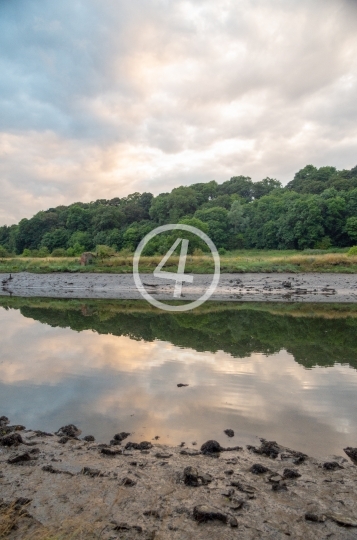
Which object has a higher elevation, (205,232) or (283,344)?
(205,232)

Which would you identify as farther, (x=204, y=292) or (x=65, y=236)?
(x=65, y=236)

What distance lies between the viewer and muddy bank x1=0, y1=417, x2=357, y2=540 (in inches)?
147

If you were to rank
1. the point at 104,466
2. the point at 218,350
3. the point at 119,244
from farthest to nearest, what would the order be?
the point at 119,244 < the point at 218,350 < the point at 104,466

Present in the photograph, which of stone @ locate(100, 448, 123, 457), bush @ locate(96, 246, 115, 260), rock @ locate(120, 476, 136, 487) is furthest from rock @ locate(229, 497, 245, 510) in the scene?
bush @ locate(96, 246, 115, 260)

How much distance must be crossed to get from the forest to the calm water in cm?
3832

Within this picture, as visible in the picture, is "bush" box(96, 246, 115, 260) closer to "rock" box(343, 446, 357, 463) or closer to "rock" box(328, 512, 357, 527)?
"rock" box(343, 446, 357, 463)

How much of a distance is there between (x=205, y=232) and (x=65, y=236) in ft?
131

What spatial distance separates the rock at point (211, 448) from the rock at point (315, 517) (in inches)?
70.3

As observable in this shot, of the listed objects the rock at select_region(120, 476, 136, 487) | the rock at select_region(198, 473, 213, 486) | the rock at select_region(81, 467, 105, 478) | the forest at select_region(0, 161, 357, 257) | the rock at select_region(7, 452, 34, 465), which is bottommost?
the rock at select_region(7, 452, 34, 465)

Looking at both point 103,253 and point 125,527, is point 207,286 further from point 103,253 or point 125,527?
point 125,527

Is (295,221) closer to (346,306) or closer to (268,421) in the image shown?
(346,306)

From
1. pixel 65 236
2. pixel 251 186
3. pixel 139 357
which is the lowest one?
pixel 139 357

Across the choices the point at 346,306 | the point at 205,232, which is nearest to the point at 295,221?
the point at 205,232

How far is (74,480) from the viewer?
4.72 m
